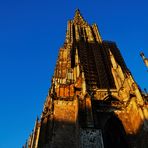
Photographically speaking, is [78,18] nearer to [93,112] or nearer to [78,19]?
[78,19]

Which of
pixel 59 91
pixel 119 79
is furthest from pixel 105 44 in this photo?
pixel 59 91

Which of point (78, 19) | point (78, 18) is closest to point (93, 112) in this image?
point (78, 19)

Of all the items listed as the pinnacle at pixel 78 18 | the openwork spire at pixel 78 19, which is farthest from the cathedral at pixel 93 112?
the pinnacle at pixel 78 18

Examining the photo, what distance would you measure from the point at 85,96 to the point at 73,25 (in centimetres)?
2504

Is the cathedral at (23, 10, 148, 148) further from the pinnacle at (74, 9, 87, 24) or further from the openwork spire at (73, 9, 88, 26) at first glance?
the pinnacle at (74, 9, 87, 24)

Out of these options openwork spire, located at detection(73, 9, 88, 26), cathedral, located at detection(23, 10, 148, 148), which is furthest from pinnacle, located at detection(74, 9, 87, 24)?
cathedral, located at detection(23, 10, 148, 148)

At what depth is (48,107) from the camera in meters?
20.4

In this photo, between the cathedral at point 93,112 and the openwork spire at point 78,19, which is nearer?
the cathedral at point 93,112

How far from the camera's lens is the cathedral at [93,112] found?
16062 mm

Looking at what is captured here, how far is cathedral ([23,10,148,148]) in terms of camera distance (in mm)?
16062

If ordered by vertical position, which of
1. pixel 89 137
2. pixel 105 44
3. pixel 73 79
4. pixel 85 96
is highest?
pixel 105 44

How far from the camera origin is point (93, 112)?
17.8 metres

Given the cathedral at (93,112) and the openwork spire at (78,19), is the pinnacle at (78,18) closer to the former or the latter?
the openwork spire at (78,19)

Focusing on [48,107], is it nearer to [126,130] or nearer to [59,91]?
[59,91]
